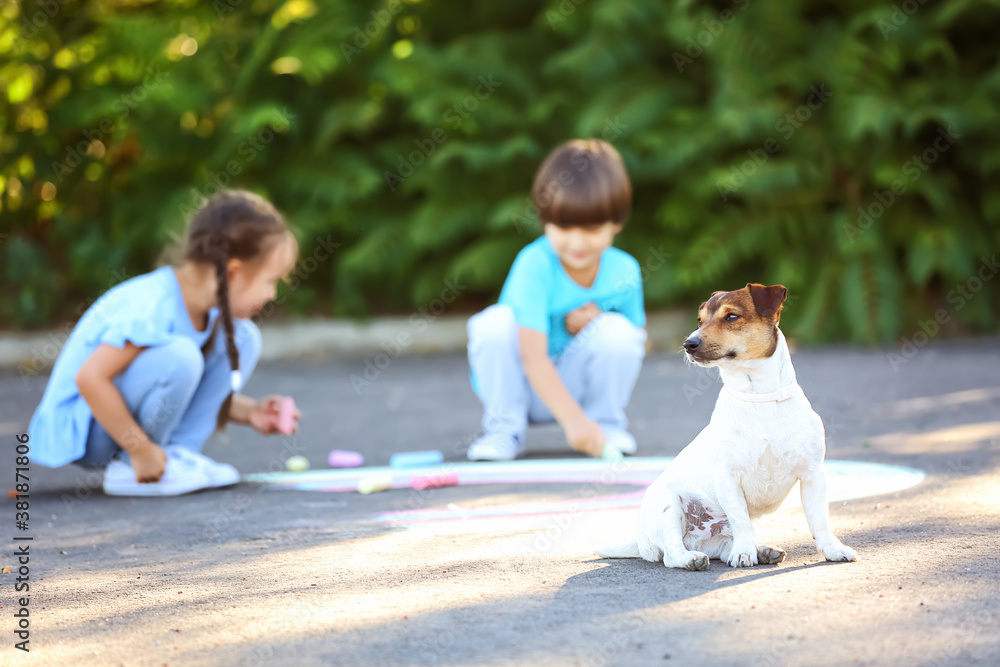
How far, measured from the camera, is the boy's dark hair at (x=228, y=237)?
13.0 feet

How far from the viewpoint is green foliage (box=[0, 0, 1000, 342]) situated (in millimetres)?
8133

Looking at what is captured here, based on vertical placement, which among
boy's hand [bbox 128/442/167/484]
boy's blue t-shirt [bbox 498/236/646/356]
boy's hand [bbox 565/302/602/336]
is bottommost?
boy's hand [bbox 128/442/167/484]

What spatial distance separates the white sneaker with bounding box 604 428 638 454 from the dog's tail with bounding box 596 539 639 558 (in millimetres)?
1575

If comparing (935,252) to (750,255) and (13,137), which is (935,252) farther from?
(13,137)

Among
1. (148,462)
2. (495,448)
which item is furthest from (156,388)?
A: (495,448)

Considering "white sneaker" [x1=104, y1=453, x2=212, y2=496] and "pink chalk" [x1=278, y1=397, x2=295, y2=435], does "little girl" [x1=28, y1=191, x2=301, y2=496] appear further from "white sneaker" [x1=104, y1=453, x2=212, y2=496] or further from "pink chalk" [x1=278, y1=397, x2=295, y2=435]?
"pink chalk" [x1=278, y1=397, x2=295, y2=435]

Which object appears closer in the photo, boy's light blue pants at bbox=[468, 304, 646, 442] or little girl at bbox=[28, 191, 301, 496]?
little girl at bbox=[28, 191, 301, 496]

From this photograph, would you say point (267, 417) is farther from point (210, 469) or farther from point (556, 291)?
point (556, 291)

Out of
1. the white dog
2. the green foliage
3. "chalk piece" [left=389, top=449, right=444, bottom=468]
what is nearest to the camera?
the white dog

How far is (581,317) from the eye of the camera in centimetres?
461

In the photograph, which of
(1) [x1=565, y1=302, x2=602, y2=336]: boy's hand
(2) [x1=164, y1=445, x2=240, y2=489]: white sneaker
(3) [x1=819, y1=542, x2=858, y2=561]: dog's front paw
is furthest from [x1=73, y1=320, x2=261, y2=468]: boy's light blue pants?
(3) [x1=819, y1=542, x2=858, y2=561]: dog's front paw

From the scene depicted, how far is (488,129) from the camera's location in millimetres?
9266

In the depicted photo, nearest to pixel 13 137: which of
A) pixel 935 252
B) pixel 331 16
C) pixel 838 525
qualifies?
pixel 331 16

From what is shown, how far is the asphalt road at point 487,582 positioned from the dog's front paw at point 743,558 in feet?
0.12
